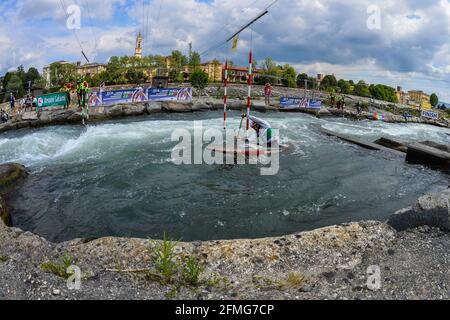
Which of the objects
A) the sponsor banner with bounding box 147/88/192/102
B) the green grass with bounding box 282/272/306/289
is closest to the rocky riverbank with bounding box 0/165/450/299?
the green grass with bounding box 282/272/306/289

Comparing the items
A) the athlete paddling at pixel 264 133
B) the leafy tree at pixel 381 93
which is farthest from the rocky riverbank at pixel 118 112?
the leafy tree at pixel 381 93

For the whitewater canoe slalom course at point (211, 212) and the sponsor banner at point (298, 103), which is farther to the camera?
the sponsor banner at point (298, 103)

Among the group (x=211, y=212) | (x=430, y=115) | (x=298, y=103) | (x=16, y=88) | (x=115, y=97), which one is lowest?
(x=211, y=212)

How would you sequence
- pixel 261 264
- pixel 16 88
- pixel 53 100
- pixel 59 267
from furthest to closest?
pixel 16 88 → pixel 53 100 → pixel 261 264 → pixel 59 267

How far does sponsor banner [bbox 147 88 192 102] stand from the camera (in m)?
33.4

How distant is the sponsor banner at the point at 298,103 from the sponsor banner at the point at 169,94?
1137cm

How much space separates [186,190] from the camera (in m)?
12.4

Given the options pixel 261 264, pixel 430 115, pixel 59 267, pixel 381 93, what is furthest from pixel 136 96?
pixel 381 93

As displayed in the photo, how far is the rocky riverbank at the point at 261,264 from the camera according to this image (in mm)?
4863

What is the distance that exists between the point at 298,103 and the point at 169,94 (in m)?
15.5

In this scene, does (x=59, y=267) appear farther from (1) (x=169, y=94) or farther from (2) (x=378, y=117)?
(2) (x=378, y=117)

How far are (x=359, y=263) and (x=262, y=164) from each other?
10.5 metres

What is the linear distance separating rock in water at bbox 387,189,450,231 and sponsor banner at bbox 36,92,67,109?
2862 centimetres

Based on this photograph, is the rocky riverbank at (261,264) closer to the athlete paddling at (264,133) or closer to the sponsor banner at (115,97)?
the athlete paddling at (264,133)
